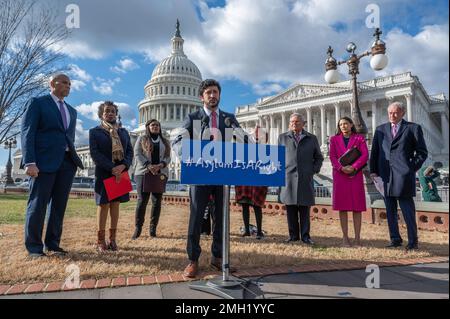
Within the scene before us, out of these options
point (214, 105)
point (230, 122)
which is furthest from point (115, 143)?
point (230, 122)

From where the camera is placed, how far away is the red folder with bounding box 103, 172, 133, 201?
4.90 meters

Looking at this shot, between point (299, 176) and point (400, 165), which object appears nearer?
point (400, 165)

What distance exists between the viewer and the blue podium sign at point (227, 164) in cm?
299

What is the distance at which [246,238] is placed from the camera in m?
5.95

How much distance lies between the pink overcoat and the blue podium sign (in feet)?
9.11

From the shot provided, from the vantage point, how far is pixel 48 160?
445 cm

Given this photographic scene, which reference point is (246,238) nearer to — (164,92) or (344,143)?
(344,143)

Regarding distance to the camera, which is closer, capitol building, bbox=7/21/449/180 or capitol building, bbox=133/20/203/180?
capitol building, bbox=7/21/449/180

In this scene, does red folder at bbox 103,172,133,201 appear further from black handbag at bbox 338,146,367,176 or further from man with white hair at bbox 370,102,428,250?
man with white hair at bbox 370,102,428,250

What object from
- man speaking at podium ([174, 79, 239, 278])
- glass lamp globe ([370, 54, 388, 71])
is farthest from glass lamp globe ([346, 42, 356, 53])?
man speaking at podium ([174, 79, 239, 278])

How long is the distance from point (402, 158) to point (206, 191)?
3.50 meters

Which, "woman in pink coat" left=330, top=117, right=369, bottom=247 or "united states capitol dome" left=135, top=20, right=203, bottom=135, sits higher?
"united states capitol dome" left=135, top=20, right=203, bottom=135

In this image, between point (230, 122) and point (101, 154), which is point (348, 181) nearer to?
point (230, 122)

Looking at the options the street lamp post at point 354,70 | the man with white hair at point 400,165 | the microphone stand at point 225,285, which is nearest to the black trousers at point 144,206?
the microphone stand at point 225,285
